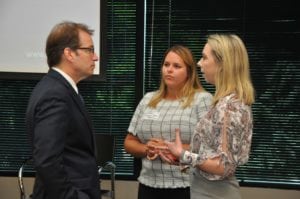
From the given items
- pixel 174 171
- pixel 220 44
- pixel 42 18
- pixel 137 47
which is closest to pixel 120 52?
pixel 137 47

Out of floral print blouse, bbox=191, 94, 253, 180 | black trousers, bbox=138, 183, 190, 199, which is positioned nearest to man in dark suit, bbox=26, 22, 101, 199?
floral print blouse, bbox=191, 94, 253, 180

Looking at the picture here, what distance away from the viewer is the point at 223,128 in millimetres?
1766

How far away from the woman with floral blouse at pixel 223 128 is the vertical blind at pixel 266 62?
1722 millimetres

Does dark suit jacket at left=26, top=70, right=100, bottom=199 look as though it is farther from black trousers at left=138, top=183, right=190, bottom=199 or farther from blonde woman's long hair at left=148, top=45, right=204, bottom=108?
blonde woman's long hair at left=148, top=45, right=204, bottom=108

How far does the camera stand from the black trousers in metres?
2.48

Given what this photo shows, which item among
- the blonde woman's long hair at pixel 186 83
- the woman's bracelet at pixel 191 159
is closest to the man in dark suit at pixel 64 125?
the woman's bracelet at pixel 191 159

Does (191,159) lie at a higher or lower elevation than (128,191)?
higher

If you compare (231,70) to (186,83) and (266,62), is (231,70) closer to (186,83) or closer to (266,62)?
(186,83)

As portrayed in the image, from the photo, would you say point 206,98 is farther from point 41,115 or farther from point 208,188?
point 41,115

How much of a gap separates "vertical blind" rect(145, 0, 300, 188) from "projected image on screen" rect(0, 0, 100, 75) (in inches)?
35.5

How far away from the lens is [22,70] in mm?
3662

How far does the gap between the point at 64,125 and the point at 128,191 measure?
7.35 feet

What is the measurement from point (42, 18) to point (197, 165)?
2383mm

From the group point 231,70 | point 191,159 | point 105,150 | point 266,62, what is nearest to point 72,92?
point 191,159
